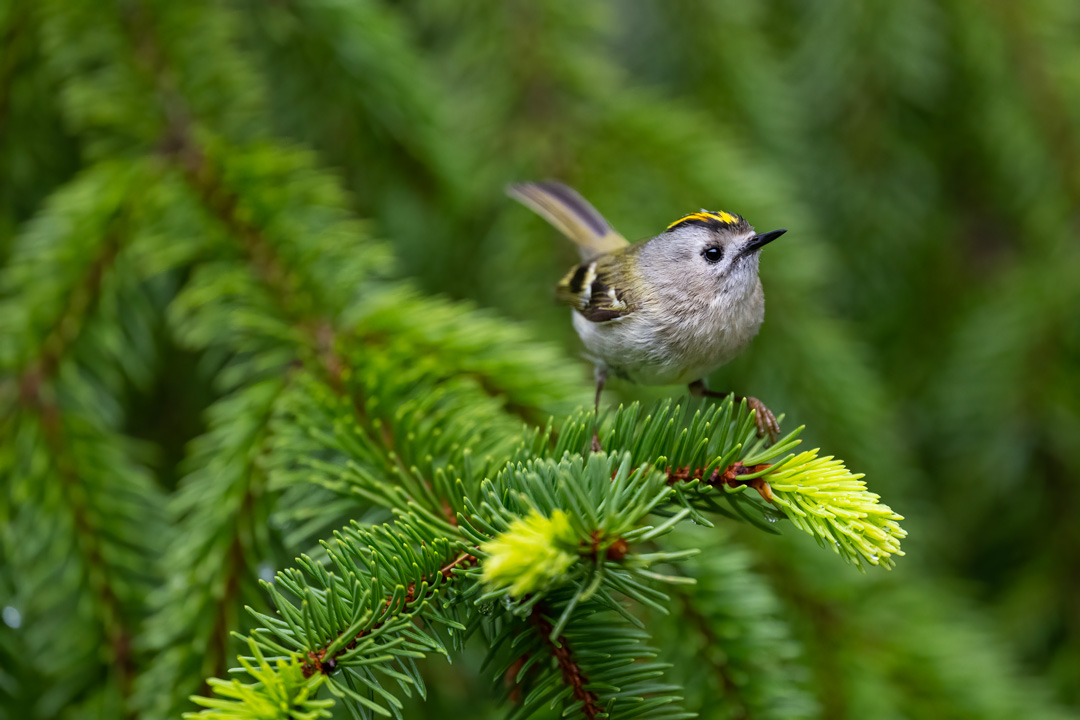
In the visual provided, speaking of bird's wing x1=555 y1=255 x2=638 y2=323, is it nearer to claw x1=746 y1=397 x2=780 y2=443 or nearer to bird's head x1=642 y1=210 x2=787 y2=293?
bird's head x1=642 y1=210 x2=787 y2=293

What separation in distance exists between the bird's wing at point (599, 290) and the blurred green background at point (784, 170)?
0.12m

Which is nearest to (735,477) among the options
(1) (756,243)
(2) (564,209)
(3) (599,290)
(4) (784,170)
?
(1) (756,243)

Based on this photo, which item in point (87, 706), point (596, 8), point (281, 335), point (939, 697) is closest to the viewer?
point (87, 706)

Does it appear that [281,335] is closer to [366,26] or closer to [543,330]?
[543,330]

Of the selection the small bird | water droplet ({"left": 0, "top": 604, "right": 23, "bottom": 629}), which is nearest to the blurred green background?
the small bird

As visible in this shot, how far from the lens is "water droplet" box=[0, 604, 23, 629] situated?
1399 millimetres

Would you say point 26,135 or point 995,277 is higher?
point 995,277

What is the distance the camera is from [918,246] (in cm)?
260

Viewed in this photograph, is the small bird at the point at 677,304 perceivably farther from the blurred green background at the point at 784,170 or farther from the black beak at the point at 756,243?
the blurred green background at the point at 784,170

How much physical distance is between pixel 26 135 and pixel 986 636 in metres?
2.39

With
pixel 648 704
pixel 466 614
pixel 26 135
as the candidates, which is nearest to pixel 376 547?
pixel 466 614

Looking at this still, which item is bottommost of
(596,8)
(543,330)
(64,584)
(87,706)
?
(87,706)

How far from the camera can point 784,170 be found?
2541mm

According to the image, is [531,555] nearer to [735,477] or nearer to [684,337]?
[735,477]
